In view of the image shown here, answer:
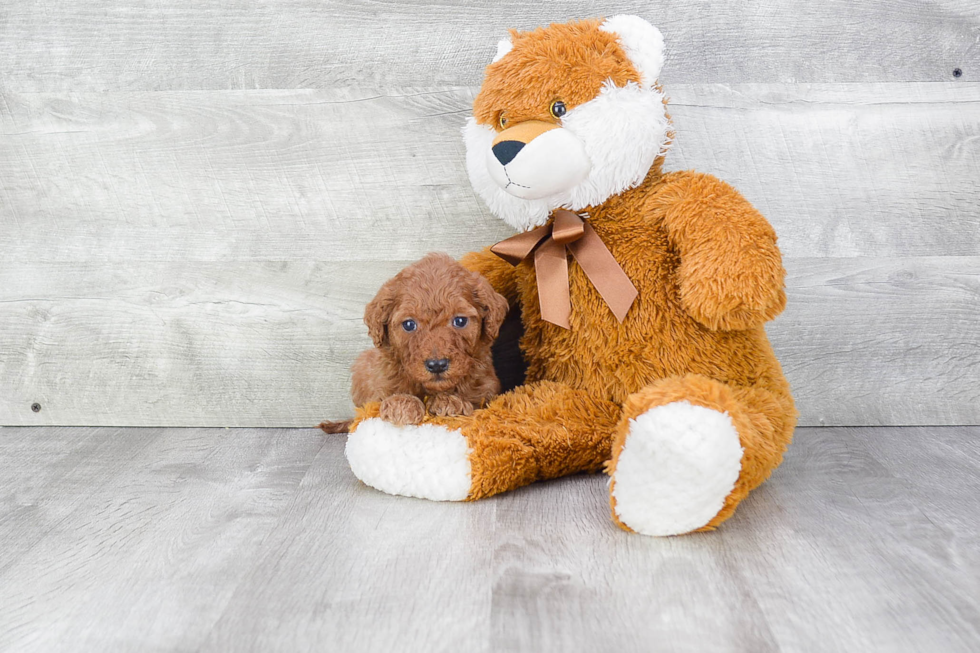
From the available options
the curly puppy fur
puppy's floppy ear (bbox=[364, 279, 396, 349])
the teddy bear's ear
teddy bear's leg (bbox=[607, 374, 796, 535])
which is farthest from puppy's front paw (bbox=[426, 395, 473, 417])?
the teddy bear's ear

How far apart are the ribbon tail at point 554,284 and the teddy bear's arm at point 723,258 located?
0.46ft

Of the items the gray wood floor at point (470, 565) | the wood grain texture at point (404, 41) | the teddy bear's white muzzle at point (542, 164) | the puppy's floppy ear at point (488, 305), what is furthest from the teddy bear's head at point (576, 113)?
the gray wood floor at point (470, 565)

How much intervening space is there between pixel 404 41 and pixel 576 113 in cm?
41

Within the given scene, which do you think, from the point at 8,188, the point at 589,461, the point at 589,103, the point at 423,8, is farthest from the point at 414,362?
the point at 8,188

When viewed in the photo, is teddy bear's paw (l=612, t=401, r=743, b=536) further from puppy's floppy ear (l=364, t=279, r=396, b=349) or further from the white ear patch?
the white ear patch

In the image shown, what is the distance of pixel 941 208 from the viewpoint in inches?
48.5

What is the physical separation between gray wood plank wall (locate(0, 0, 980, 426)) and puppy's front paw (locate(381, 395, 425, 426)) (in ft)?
1.14

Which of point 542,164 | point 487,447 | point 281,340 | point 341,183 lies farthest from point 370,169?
point 487,447

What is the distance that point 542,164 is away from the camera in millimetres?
938

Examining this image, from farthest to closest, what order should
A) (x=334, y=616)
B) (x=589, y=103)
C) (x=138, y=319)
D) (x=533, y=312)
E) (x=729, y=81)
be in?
(x=138, y=319)
(x=729, y=81)
(x=533, y=312)
(x=589, y=103)
(x=334, y=616)

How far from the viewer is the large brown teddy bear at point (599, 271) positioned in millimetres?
922

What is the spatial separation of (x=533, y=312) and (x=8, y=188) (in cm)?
88

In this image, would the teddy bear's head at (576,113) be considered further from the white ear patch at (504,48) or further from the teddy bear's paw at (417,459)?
the teddy bear's paw at (417,459)

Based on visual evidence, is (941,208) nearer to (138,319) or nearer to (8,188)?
(138,319)
